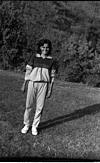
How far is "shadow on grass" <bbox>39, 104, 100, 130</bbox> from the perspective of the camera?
8.18m

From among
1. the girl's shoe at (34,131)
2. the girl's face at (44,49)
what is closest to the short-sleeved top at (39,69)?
the girl's face at (44,49)

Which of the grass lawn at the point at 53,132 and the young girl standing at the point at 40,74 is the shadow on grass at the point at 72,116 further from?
the young girl standing at the point at 40,74

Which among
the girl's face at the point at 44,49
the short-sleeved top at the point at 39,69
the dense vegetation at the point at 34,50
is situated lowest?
the dense vegetation at the point at 34,50

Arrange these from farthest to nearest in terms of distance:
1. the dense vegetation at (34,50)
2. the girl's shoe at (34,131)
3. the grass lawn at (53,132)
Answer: the dense vegetation at (34,50), the girl's shoe at (34,131), the grass lawn at (53,132)

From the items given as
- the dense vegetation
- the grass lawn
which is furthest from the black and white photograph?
the dense vegetation

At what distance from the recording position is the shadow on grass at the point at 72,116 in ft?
26.8

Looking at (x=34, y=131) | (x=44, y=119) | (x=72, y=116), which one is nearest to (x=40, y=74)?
(x=34, y=131)

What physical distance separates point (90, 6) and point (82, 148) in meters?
52.2

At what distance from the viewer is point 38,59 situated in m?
6.66

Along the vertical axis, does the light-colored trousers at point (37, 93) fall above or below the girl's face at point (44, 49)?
below

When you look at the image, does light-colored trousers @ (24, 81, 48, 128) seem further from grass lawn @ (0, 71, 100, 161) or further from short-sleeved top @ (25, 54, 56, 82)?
grass lawn @ (0, 71, 100, 161)

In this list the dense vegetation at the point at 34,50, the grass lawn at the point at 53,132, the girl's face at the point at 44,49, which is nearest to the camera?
the grass lawn at the point at 53,132

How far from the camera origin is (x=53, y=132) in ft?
24.8

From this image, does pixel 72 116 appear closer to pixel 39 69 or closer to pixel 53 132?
pixel 53 132
